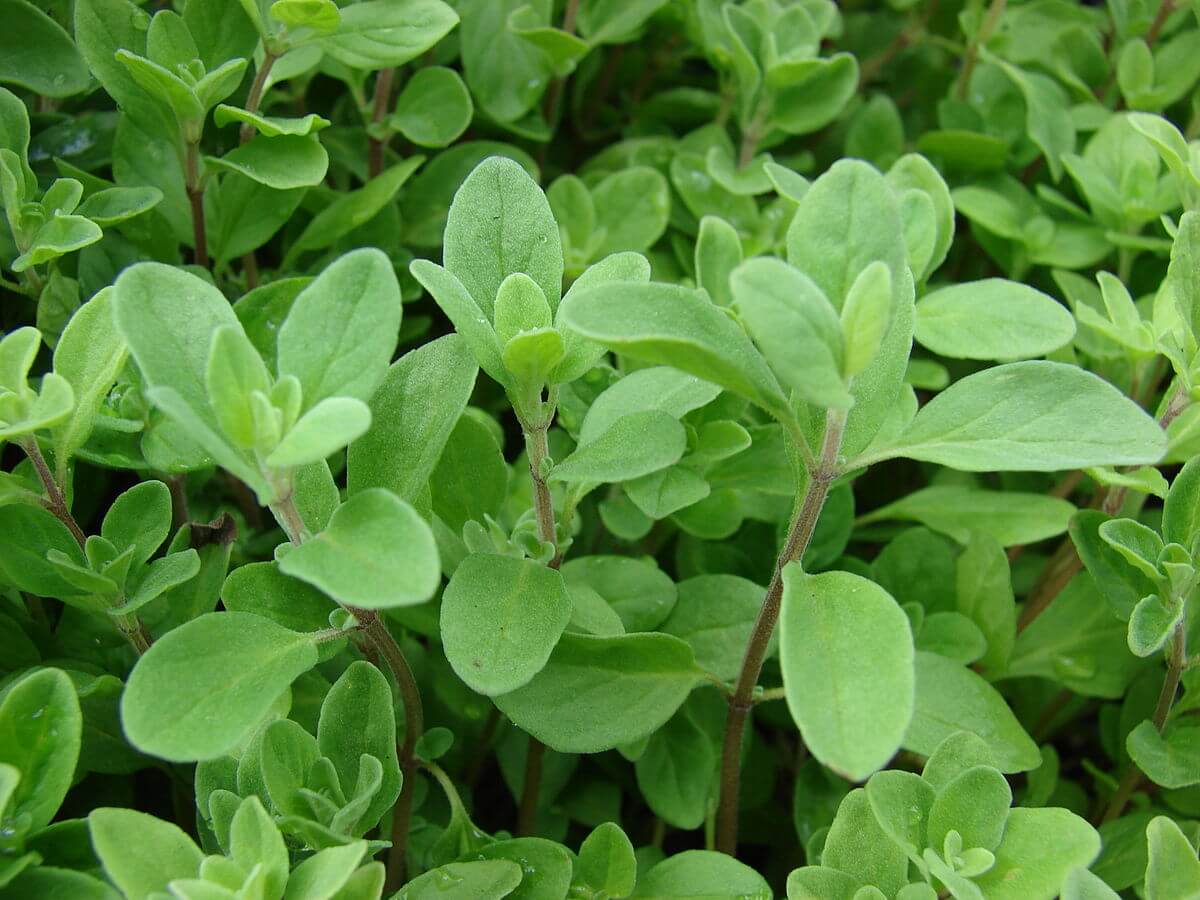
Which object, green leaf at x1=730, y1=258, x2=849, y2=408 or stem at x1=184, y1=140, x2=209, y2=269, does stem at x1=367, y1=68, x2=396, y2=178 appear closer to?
stem at x1=184, y1=140, x2=209, y2=269

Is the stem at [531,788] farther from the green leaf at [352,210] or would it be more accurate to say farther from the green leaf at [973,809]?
the green leaf at [352,210]

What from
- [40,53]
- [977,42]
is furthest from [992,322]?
[40,53]

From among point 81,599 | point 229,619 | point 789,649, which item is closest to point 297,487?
point 229,619

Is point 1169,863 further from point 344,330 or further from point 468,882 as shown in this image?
point 344,330

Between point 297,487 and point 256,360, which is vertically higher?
point 256,360

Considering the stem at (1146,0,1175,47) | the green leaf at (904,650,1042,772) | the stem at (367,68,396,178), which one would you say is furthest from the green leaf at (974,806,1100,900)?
the stem at (1146,0,1175,47)

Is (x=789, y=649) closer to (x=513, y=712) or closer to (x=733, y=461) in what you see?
(x=513, y=712)

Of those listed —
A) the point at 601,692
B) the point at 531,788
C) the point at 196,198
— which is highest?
the point at 196,198
